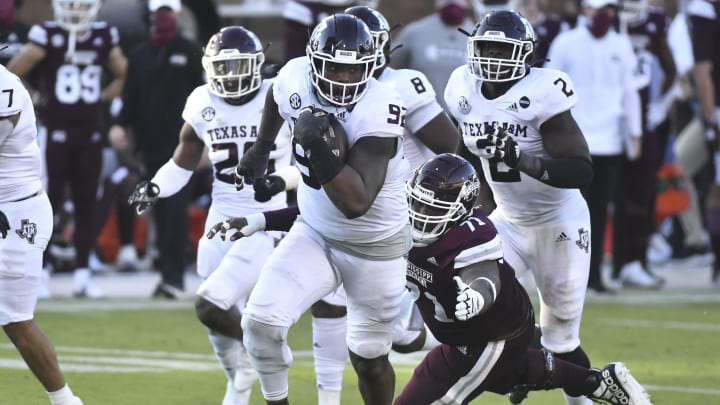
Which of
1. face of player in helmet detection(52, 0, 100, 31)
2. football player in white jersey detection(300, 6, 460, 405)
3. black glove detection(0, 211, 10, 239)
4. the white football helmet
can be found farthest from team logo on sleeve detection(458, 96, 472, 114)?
face of player in helmet detection(52, 0, 100, 31)

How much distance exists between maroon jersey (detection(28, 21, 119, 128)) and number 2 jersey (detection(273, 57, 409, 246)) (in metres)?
5.14

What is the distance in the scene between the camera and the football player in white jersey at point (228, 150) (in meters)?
6.93

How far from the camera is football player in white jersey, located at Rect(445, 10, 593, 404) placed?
20.8 feet

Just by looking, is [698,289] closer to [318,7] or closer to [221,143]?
[318,7]

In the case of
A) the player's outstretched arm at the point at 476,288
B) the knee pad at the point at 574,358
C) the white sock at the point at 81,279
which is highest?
the player's outstretched arm at the point at 476,288

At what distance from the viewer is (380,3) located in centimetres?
1794

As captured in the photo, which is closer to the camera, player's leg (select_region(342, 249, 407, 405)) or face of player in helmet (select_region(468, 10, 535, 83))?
player's leg (select_region(342, 249, 407, 405))

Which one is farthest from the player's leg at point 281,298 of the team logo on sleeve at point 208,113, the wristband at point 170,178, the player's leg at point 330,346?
the team logo on sleeve at point 208,113

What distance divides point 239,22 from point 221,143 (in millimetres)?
11859

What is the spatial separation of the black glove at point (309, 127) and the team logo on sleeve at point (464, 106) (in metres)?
1.21

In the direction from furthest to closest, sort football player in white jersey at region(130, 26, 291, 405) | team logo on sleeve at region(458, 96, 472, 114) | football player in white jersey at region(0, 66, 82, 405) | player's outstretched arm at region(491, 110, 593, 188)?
football player in white jersey at region(130, 26, 291, 405), team logo on sleeve at region(458, 96, 472, 114), football player in white jersey at region(0, 66, 82, 405), player's outstretched arm at region(491, 110, 593, 188)

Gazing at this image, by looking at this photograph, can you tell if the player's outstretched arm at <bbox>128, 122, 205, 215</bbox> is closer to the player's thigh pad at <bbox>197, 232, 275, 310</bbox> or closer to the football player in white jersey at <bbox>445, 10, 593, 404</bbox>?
the player's thigh pad at <bbox>197, 232, 275, 310</bbox>

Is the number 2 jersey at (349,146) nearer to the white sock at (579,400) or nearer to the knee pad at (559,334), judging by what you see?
the knee pad at (559,334)

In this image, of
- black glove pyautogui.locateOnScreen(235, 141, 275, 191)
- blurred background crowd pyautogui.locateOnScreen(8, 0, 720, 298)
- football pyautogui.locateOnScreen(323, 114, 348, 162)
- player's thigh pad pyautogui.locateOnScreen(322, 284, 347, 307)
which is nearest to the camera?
football pyautogui.locateOnScreen(323, 114, 348, 162)
